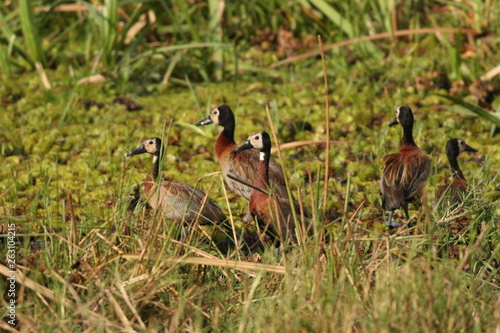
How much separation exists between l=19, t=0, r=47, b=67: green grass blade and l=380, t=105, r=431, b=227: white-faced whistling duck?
3964 mm

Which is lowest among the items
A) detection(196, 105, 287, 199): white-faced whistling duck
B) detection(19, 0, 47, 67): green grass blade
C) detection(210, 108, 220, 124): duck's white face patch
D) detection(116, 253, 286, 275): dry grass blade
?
detection(196, 105, 287, 199): white-faced whistling duck

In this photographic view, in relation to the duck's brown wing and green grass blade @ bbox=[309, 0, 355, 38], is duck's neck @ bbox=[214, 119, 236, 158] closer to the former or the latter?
the duck's brown wing

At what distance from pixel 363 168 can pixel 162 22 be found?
4.04 metres

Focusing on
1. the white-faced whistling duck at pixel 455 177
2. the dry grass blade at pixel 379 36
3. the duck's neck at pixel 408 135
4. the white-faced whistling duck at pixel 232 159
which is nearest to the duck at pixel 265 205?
the white-faced whistling duck at pixel 232 159

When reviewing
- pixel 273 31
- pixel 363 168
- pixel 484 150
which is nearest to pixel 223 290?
pixel 363 168

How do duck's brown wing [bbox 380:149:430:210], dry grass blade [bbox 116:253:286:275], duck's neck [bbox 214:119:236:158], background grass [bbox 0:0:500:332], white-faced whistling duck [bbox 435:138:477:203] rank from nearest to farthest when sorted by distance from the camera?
background grass [bbox 0:0:500:332] → dry grass blade [bbox 116:253:286:275] → white-faced whistling duck [bbox 435:138:477:203] → duck's brown wing [bbox 380:149:430:210] → duck's neck [bbox 214:119:236:158]

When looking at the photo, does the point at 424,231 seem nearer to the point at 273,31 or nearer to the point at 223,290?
the point at 223,290

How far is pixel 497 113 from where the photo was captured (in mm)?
6715

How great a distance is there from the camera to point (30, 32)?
7785 millimetres

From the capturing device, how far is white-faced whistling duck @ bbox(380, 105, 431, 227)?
5.44m

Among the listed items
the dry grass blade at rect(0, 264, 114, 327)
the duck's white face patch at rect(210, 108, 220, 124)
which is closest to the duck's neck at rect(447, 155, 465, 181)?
the duck's white face patch at rect(210, 108, 220, 124)

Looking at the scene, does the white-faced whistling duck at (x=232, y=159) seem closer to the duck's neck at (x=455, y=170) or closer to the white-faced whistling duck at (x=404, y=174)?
the white-faced whistling duck at (x=404, y=174)

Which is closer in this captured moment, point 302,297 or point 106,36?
point 302,297

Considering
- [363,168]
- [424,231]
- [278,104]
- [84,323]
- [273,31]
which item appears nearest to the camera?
[84,323]
